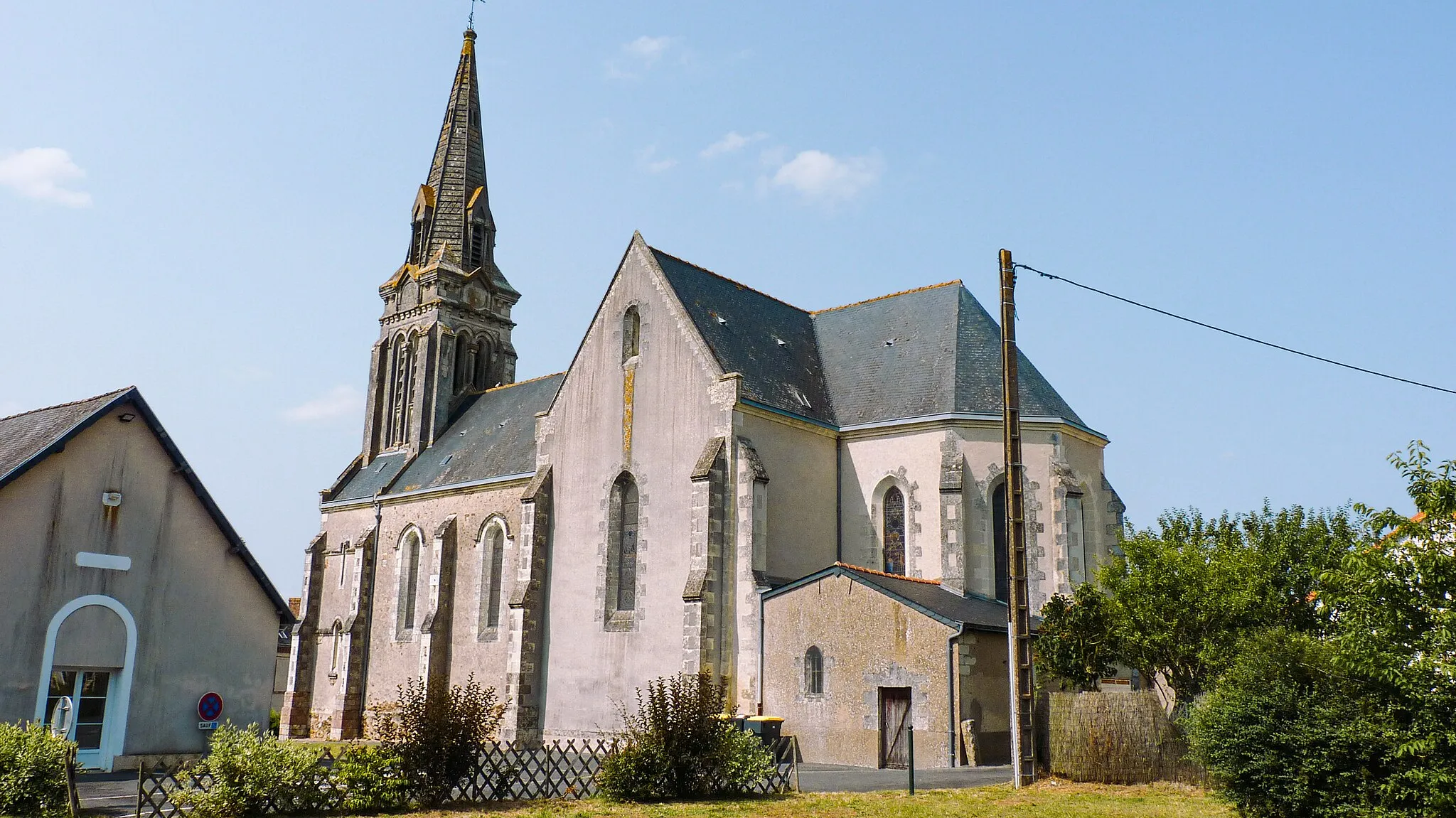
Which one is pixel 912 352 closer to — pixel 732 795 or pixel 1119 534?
pixel 1119 534

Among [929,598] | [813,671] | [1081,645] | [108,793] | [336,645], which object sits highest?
[929,598]

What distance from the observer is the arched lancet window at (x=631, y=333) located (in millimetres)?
27422

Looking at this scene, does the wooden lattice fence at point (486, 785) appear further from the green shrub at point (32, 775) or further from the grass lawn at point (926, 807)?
the green shrub at point (32, 775)

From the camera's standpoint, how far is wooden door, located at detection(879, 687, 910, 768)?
20.8 m

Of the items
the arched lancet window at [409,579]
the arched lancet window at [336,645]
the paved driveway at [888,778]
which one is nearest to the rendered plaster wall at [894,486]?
the paved driveway at [888,778]

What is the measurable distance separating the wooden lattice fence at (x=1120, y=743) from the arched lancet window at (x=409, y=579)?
2246cm

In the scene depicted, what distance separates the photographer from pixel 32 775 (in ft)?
42.3

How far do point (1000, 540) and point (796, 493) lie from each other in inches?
185

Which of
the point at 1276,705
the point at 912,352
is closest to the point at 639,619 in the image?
the point at 912,352

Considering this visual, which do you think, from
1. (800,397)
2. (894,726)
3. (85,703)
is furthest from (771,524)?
(85,703)

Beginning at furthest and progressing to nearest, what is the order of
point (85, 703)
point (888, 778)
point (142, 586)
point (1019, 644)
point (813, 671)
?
point (813, 671), point (142, 586), point (888, 778), point (85, 703), point (1019, 644)

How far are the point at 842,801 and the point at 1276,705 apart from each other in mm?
5389

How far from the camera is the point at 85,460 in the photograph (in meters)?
18.5

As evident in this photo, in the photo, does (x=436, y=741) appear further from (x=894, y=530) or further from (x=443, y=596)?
(x=443, y=596)
